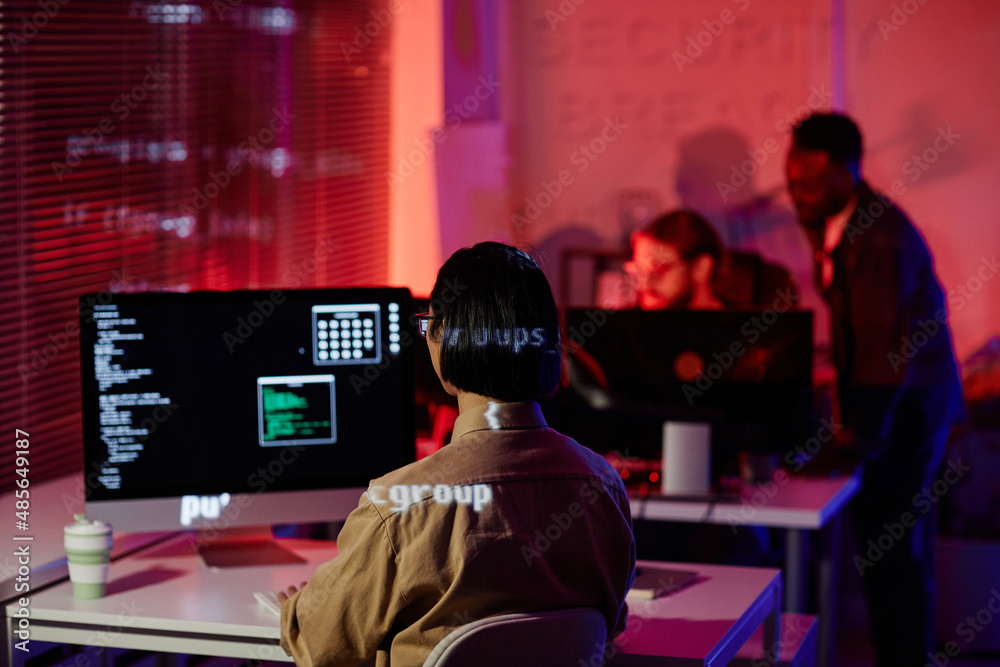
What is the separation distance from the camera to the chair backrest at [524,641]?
145 centimetres

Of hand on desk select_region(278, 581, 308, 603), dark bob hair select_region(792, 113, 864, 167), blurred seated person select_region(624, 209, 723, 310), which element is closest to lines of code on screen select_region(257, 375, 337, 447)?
hand on desk select_region(278, 581, 308, 603)

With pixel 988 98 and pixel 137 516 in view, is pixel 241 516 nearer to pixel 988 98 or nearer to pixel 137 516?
pixel 137 516

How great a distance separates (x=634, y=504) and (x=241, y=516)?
1.08 m

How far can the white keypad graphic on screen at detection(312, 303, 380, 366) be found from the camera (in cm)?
231

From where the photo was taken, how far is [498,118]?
5.05m

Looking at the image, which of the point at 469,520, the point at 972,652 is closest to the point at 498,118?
the point at 972,652

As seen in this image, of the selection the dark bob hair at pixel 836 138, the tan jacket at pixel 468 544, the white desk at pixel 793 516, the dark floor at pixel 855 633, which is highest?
the dark bob hair at pixel 836 138

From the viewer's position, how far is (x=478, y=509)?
1.54 meters

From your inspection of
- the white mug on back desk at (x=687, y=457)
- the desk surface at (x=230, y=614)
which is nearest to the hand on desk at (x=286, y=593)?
the desk surface at (x=230, y=614)

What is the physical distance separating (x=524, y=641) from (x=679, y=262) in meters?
3.05

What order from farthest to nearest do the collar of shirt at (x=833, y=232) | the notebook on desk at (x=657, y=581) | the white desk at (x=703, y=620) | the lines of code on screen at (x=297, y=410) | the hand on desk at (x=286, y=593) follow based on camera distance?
the collar of shirt at (x=833, y=232), the lines of code on screen at (x=297, y=410), the notebook on desk at (x=657, y=581), the hand on desk at (x=286, y=593), the white desk at (x=703, y=620)

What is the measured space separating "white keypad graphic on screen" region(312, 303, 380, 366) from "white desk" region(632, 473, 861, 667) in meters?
0.94

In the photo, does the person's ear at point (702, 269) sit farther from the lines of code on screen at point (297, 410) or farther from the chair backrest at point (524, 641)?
the chair backrest at point (524, 641)

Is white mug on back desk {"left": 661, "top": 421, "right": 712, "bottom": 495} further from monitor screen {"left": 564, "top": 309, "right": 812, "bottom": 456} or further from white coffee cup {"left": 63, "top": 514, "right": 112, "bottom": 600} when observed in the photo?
white coffee cup {"left": 63, "top": 514, "right": 112, "bottom": 600}
